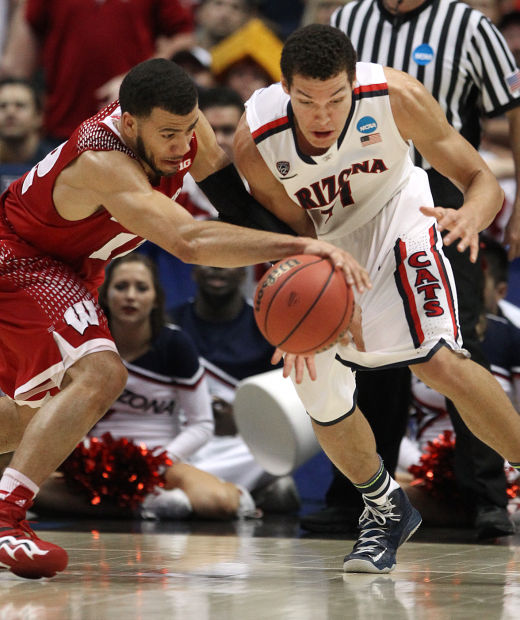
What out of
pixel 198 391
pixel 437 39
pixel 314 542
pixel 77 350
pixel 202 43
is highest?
pixel 202 43

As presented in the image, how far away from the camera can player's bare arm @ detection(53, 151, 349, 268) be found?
10.9 feet

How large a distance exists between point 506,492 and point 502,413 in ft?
4.32

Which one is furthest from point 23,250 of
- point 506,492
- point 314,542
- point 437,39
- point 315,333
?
point 506,492

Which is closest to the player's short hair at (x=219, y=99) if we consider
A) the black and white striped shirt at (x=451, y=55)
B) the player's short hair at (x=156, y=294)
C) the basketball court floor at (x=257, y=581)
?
the player's short hair at (x=156, y=294)

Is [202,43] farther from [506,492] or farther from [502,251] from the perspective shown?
[506,492]

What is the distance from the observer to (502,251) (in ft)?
18.9

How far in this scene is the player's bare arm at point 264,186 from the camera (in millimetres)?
3779

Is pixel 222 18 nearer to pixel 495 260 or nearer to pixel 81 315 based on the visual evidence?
pixel 495 260

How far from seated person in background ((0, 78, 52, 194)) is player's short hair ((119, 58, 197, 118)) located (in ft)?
11.9

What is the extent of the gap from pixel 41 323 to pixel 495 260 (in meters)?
2.83

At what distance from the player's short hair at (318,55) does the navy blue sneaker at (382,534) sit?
4.75 feet

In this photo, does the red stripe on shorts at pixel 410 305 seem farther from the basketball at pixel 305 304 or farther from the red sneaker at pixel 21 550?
the red sneaker at pixel 21 550

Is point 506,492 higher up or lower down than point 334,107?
lower down

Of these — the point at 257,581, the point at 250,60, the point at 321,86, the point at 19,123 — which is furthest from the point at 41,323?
the point at 250,60
